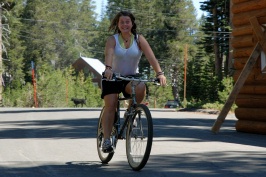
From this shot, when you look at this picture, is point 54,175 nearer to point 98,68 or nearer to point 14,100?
point 14,100

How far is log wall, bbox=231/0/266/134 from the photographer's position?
14273mm

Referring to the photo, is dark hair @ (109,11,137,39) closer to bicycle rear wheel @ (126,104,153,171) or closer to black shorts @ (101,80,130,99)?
black shorts @ (101,80,130,99)

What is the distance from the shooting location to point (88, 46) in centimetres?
12900

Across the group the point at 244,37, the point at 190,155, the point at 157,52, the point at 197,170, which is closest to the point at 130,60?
the point at 197,170

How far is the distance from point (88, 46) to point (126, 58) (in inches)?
4778

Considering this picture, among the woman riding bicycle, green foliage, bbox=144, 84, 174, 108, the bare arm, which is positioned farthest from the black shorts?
green foliage, bbox=144, 84, 174, 108

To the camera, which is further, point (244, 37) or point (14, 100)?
point (14, 100)

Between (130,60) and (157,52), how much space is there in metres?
82.2

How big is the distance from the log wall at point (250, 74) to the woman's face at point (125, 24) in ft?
20.5

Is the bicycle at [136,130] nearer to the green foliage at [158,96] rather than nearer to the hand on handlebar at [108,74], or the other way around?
the hand on handlebar at [108,74]

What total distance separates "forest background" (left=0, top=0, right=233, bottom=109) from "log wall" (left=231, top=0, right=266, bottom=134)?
94.1 ft

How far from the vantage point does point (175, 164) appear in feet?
28.6

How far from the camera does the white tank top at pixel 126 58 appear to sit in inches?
319

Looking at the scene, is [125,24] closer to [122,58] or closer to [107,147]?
[122,58]
